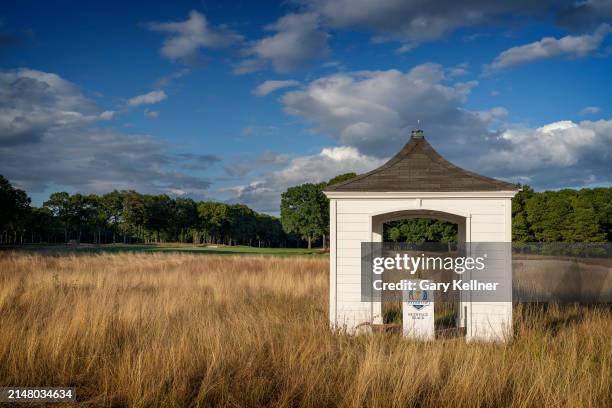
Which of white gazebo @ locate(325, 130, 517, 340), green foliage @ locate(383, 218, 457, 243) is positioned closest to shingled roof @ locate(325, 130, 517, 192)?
white gazebo @ locate(325, 130, 517, 340)

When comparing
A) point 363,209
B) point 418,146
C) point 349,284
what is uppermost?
point 418,146

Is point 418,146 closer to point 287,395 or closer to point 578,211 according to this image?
point 287,395

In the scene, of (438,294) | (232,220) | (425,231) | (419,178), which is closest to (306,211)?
(425,231)

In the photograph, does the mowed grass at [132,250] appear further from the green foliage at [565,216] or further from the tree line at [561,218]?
the green foliage at [565,216]

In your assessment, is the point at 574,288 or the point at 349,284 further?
the point at 574,288

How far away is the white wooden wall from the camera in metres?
7.33

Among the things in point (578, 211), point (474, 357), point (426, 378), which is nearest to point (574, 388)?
point (474, 357)

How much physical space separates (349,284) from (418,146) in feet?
9.38

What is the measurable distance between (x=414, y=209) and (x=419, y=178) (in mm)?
554

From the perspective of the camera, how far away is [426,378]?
511cm

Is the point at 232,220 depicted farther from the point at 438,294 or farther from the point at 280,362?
the point at 280,362

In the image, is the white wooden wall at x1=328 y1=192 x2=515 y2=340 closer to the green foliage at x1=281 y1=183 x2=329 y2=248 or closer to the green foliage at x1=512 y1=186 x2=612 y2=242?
the green foliage at x1=512 y1=186 x2=612 y2=242

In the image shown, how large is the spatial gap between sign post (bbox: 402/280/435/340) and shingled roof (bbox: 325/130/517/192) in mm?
1571

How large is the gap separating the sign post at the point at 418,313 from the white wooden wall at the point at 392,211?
0.68 meters
